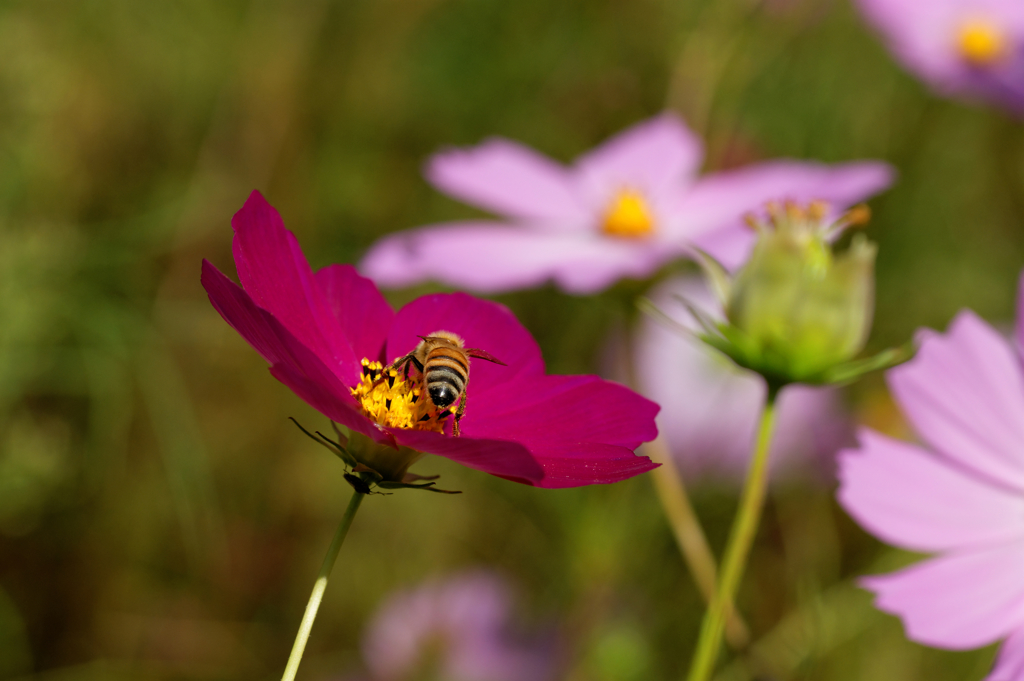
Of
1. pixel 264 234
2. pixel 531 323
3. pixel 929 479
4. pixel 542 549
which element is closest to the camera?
pixel 264 234

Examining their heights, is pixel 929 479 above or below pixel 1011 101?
below

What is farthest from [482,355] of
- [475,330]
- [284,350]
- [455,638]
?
[455,638]

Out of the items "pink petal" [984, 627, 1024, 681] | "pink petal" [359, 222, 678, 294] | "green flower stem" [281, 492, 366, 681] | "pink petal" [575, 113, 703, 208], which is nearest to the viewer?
"green flower stem" [281, 492, 366, 681]

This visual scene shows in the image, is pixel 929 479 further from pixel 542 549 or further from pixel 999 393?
pixel 542 549

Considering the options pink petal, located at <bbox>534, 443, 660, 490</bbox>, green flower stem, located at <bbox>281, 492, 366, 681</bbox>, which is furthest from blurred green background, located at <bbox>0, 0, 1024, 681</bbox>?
green flower stem, located at <bbox>281, 492, 366, 681</bbox>

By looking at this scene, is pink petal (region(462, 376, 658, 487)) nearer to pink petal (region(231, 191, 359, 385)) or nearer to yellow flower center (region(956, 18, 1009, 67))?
pink petal (region(231, 191, 359, 385))

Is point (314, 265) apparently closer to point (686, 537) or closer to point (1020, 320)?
point (686, 537)

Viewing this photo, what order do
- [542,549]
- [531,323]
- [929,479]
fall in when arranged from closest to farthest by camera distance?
[929,479], [542,549], [531,323]

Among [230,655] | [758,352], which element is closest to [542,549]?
[230,655]
